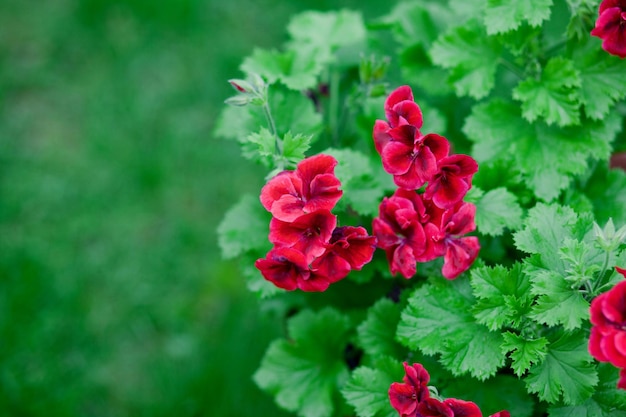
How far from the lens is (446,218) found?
4.32 ft

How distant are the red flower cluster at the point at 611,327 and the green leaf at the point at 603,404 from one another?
0.28 m

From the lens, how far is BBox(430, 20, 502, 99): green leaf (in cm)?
167

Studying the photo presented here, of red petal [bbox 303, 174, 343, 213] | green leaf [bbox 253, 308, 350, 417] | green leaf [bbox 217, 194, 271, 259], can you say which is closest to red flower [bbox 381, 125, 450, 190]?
red petal [bbox 303, 174, 343, 213]

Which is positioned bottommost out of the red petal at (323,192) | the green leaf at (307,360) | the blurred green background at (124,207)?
the blurred green background at (124,207)

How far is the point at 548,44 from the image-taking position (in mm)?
1776

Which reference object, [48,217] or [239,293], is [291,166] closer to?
[239,293]

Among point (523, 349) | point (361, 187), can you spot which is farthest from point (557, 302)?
point (361, 187)

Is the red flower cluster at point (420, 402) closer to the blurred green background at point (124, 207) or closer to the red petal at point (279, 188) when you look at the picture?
the red petal at point (279, 188)

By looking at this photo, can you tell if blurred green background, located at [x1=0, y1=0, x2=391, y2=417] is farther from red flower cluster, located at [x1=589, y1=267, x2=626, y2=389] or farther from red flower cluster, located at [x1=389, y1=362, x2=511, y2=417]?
red flower cluster, located at [x1=589, y1=267, x2=626, y2=389]

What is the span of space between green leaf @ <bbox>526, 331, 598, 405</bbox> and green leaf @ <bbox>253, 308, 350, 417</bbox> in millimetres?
542

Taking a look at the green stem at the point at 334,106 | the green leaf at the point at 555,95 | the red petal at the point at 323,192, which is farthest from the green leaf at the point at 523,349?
the green stem at the point at 334,106

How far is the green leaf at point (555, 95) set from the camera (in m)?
1.56

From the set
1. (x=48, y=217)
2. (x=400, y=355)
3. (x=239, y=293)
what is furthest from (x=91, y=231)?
(x=400, y=355)

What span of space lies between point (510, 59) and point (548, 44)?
142 millimetres
